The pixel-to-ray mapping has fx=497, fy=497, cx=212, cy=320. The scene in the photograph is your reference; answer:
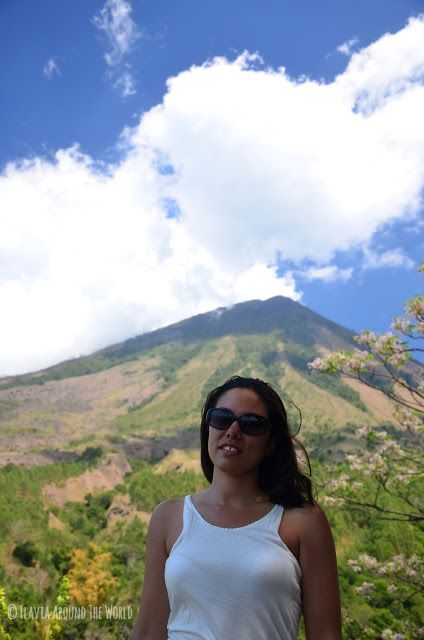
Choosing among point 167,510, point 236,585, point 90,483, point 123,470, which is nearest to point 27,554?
point 90,483

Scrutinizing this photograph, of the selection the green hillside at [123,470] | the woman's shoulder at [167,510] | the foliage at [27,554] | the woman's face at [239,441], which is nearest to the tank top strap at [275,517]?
the woman's face at [239,441]

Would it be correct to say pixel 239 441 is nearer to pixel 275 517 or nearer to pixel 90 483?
pixel 275 517

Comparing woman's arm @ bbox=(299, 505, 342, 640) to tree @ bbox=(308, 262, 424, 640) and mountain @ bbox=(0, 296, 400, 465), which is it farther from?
mountain @ bbox=(0, 296, 400, 465)

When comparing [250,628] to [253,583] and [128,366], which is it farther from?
[128,366]

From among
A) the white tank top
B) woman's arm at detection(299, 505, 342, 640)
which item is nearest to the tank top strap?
the white tank top

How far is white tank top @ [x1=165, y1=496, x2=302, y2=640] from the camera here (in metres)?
1.88

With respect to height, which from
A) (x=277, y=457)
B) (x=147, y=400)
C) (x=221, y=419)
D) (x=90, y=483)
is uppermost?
(x=221, y=419)

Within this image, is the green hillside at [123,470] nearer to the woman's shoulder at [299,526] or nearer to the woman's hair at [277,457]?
the woman's hair at [277,457]

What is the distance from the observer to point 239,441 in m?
2.31

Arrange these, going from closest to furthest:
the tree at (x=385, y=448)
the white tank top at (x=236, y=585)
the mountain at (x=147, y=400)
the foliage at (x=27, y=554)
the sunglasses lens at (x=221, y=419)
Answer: the white tank top at (x=236, y=585), the sunglasses lens at (x=221, y=419), the tree at (x=385, y=448), the foliage at (x=27, y=554), the mountain at (x=147, y=400)

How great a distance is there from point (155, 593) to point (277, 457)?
84 cm

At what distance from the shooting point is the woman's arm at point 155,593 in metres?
2.27

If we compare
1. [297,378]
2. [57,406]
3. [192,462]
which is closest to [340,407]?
[297,378]

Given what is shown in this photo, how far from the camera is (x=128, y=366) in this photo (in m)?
199
